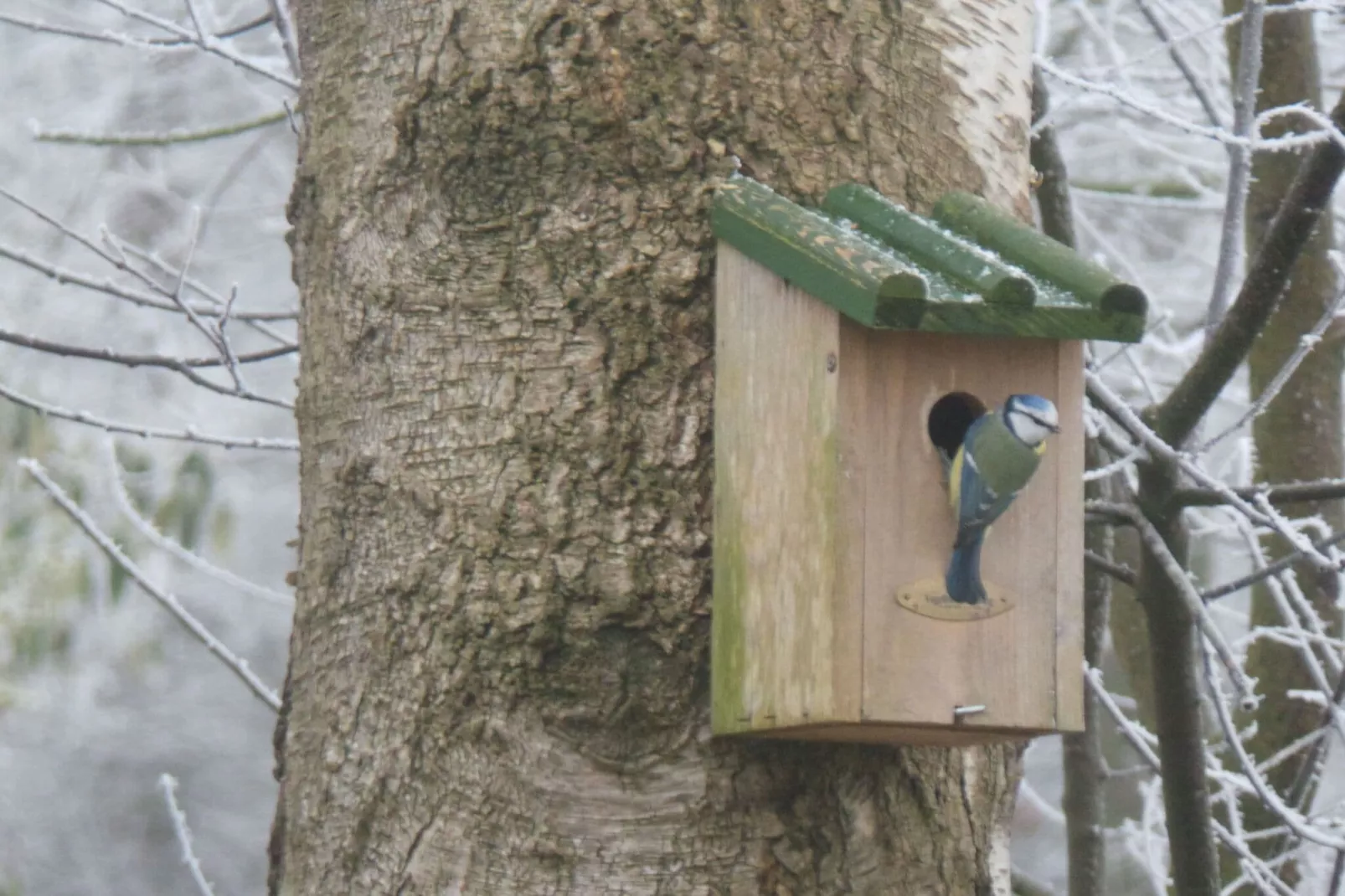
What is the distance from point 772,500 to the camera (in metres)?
1.55

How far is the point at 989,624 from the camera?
1.57 m

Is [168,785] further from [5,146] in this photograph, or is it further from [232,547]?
[5,146]

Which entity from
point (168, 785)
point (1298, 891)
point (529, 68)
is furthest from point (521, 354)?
point (1298, 891)

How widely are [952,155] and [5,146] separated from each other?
172 inches

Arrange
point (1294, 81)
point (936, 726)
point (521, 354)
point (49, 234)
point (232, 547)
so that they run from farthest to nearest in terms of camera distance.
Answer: point (232, 547) → point (49, 234) → point (1294, 81) → point (521, 354) → point (936, 726)

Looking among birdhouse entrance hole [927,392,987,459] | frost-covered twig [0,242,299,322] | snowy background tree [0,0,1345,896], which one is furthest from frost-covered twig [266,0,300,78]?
birdhouse entrance hole [927,392,987,459]

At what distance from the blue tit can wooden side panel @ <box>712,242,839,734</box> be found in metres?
0.12

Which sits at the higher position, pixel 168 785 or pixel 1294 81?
pixel 1294 81

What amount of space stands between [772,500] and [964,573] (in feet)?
0.64

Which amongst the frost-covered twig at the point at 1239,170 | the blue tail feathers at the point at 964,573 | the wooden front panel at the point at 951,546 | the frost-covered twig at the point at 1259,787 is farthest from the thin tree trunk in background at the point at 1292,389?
the blue tail feathers at the point at 964,573

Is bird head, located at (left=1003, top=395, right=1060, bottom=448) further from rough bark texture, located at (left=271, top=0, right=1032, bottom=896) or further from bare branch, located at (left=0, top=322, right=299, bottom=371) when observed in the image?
bare branch, located at (left=0, top=322, right=299, bottom=371)

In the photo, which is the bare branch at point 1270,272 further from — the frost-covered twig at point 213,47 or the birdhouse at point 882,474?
the frost-covered twig at point 213,47

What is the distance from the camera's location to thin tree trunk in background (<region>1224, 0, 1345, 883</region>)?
3.42m

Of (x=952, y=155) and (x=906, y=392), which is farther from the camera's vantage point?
(x=952, y=155)
